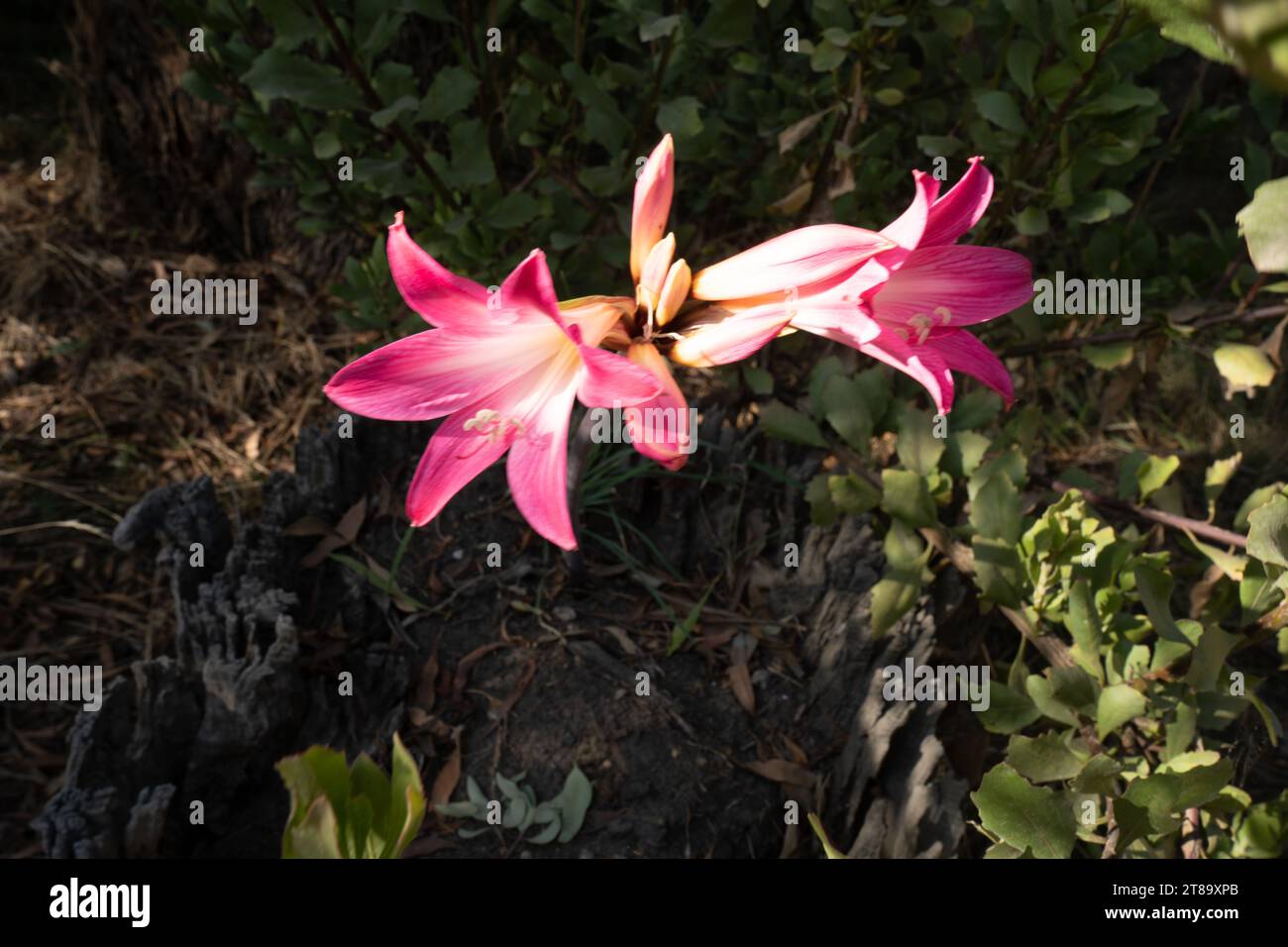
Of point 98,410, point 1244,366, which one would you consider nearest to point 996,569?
point 1244,366

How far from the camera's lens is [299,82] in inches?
81.8

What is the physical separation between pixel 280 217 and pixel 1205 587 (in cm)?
323

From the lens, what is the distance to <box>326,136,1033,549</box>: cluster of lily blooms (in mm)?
1023

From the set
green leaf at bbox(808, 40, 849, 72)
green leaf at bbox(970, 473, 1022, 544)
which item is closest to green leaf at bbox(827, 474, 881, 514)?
green leaf at bbox(970, 473, 1022, 544)

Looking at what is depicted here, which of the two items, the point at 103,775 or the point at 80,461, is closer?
the point at 103,775

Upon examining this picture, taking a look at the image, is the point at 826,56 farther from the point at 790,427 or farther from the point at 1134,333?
the point at 1134,333

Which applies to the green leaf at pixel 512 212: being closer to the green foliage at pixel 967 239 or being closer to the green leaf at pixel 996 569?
the green foliage at pixel 967 239

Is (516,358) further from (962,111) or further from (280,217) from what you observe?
(280,217)

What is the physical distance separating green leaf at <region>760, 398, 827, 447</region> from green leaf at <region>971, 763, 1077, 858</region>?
3.08 feet

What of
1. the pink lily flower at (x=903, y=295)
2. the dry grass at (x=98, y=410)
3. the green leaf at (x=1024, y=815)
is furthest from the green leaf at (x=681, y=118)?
the dry grass at (x=98, y=410)

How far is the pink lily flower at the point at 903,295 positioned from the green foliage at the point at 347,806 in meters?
0.65

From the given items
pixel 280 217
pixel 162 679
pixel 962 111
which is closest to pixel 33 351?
pixel 280 217

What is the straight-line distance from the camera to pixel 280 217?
357cm

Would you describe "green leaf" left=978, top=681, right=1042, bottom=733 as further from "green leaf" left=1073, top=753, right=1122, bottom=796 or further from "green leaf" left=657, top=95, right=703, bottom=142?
"green leaf" left=657, top=95, right=703, bottom=142
